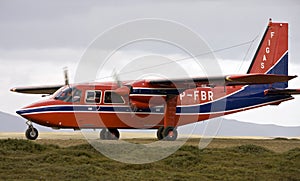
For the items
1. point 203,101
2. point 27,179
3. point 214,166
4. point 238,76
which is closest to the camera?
point 27,179

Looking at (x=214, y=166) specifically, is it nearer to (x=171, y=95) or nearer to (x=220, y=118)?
(x=171, y=95)

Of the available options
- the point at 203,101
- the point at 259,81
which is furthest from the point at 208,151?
the point at 203,101

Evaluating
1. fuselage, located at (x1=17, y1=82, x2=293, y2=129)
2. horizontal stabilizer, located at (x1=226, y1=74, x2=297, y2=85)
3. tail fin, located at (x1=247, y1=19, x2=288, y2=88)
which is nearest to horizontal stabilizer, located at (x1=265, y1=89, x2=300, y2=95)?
tail fin, located at (x1=247, y1=19, x2=288, y2=88)

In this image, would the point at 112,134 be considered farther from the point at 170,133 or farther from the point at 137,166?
the point at 137,166

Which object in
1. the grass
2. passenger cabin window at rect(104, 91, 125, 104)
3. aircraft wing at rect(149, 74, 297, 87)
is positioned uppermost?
aircraft wing at rect(149, 74, 297, 87)

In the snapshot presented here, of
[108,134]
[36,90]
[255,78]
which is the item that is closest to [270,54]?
[255,78]

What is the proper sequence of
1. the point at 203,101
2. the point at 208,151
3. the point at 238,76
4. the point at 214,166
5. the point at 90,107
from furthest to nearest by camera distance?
the point at 203,101, the point at 90,107, the point at 238,76, the point at 208,151, the point at 214,166

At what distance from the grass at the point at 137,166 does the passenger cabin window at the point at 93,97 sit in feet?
18.3

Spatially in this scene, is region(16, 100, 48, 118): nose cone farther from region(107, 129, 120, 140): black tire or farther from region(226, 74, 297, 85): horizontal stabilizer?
region(226, 74, 297, 85): horizontal stabilizer

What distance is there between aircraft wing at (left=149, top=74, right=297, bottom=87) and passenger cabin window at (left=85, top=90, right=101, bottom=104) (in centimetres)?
294

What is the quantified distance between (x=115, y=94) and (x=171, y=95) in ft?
10.5

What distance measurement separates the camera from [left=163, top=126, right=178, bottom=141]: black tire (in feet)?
124

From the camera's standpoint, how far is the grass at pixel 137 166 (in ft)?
83.2

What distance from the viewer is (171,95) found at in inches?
1497
